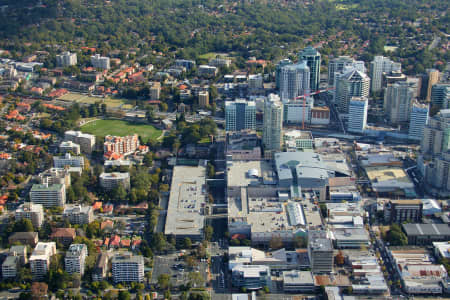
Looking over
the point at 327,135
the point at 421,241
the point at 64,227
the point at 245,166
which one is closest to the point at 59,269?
the point at 64,227

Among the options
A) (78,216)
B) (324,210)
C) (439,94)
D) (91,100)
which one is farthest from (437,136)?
(91,100)

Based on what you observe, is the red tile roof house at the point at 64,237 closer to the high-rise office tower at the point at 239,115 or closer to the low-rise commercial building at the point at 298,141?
the low-rise commercial building at the point at 298,141

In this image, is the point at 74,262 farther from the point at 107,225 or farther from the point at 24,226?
the point at 24,226

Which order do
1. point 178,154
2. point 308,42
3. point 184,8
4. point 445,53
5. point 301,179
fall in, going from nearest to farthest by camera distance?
point 301,179, point 178,154, point 445,53, point 308,42, point 184,8

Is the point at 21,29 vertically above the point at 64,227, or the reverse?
the point at 21,29

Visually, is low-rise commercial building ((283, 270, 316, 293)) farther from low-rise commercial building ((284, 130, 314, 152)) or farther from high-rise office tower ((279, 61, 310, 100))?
high-rise office tower ((279, 61, 310, 100))

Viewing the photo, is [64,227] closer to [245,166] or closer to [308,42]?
[245,166]

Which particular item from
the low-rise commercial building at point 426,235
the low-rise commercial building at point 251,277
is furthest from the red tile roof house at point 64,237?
the low-rise commercial building at point 426,235
